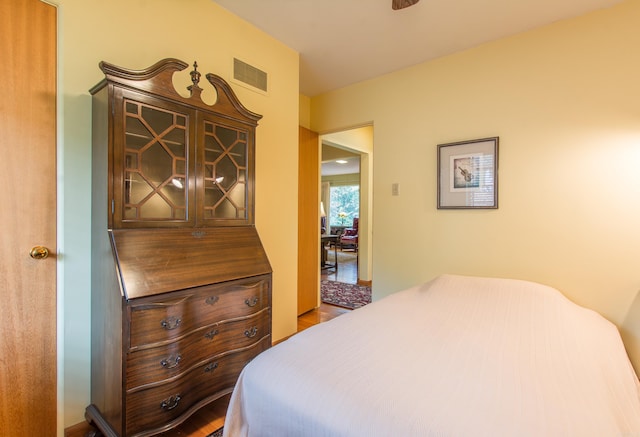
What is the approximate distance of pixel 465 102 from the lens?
265cm

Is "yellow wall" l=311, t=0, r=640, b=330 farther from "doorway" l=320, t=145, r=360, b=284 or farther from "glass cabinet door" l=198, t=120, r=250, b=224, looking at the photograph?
"doorway" l=320, t=145, r=360, b=284

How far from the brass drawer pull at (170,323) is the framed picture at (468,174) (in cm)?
231

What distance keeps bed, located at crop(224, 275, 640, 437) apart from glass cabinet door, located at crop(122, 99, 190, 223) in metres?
0.93

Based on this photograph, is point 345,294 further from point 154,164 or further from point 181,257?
point 154,164

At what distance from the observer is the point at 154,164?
62.1 inches

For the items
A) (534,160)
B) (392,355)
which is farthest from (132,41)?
(534,160)

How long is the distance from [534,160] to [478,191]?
0.45m

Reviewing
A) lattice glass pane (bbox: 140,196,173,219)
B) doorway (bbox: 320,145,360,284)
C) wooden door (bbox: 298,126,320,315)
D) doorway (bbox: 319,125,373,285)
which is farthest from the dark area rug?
doorway (bbox: 320,145,360,284)

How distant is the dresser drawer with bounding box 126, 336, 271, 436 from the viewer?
4.38 ft

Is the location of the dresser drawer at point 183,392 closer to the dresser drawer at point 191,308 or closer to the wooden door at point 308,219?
the dresser drawer at point 191,308

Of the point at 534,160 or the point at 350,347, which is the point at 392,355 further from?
the point at 534,160

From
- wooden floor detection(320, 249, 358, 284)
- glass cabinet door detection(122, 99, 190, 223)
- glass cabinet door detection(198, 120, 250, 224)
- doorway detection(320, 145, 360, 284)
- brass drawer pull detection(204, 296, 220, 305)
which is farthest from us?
doorway detection(320, 145, 360, 284)

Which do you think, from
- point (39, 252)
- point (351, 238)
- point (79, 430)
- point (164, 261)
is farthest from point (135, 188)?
point (351, 238)

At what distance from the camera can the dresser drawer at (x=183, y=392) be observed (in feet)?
4.38
